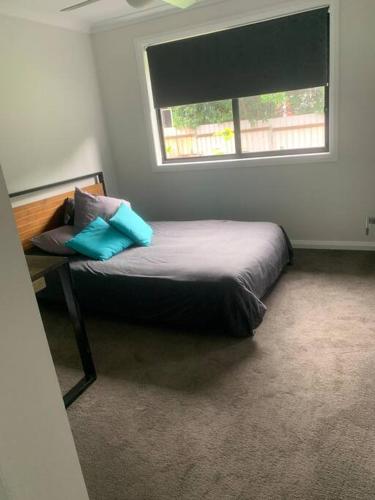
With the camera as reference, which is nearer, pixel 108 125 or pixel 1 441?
pixel 1 441

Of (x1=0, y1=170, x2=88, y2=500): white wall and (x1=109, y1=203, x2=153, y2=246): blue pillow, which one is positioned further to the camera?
(x1=109, y1=203, x2=153, y2=246): blue pillow

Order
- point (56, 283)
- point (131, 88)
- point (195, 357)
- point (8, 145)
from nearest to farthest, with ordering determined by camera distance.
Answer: point (195, 357) → point (56, 283) → point (8, 145) → point (131, 88)

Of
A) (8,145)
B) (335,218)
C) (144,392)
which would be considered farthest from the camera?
(335,218)

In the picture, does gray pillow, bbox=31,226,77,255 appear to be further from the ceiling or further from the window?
the ceiling

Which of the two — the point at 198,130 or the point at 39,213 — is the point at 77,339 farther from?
the point at 198,130

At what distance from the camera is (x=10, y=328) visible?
827 mm

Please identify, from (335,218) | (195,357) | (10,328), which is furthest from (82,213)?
(10,328)

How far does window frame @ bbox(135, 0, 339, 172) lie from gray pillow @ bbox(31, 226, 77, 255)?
1551mm

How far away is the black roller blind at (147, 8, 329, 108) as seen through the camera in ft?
11.6

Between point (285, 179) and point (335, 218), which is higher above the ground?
point (285, 179)

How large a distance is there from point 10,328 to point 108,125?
164 inches

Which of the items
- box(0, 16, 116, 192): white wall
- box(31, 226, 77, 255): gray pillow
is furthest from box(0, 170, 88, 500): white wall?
box(0, 16, 116, 192): white wall

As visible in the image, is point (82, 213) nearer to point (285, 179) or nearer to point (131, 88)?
point (131, 88)

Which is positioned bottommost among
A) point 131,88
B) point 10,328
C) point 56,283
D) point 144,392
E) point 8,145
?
point 144,392
